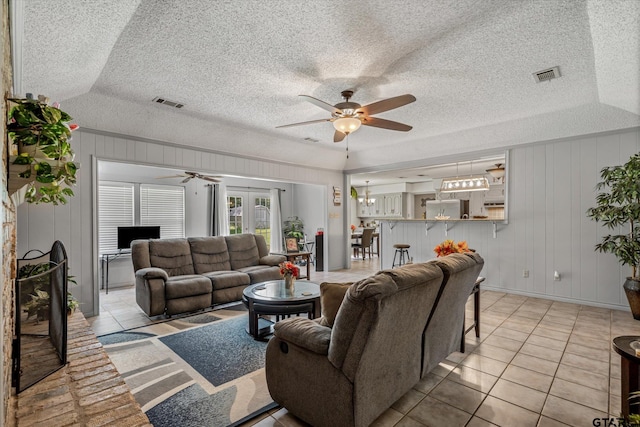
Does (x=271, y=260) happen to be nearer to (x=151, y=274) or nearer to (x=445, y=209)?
(x=151, y=274)

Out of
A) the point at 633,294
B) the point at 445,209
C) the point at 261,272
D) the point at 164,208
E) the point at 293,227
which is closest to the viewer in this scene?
the point at 633,294

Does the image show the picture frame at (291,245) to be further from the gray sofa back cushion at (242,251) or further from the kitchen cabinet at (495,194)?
the kitchen cabinet at (495,194)

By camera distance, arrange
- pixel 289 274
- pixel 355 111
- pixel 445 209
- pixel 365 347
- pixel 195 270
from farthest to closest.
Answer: pixel 445 209
pixel 195 270
pixel 289 274
pixel 355 111
pixel 365 347

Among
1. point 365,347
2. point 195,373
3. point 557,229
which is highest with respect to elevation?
point 557,229

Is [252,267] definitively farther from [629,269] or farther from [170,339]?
[629,269]

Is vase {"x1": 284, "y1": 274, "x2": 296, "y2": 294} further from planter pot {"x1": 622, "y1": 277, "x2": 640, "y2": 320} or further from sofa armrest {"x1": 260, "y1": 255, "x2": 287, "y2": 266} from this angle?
planter pot {"x1": 622, "y1": 277, "x2": 640, "y2": 320}

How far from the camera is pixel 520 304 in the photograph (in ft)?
15.5

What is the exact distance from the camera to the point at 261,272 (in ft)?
16.8

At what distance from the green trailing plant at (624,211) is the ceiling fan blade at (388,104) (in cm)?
312

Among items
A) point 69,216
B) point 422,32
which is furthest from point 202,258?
point 422,32

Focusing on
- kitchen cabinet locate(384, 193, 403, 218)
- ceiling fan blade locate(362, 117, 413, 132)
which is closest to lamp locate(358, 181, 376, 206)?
kitchen cabinet locate(384, 193, 403, 218)

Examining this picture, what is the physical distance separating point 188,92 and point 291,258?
3.69 metres

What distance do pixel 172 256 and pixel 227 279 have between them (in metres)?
0.98

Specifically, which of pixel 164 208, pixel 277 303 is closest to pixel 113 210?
pixel 164 208
